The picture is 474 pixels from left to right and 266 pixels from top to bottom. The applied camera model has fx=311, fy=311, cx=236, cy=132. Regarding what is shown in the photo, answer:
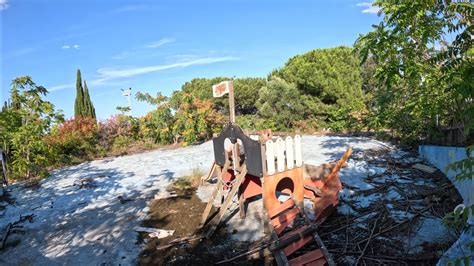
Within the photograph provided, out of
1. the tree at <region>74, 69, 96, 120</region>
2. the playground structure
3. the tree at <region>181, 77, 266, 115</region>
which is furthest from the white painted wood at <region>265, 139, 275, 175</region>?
the tree at <region>74, 69, 96, 120</region>

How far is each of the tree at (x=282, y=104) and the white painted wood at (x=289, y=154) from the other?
10.1m

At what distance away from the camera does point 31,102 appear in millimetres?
7383

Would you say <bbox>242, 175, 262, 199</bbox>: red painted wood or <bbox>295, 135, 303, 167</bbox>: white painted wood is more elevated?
<bbox>295, 135, 303, 167</bbox>: white painted wood

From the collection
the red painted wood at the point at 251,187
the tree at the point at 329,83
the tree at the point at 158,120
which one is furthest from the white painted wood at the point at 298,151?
the tree at the point at 329,83

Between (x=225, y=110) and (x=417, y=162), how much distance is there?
43.0 ft

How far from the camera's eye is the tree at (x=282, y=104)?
14.5m

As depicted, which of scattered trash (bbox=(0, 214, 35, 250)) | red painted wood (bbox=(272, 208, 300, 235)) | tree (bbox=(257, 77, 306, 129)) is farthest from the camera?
tree (bbox=(257, 77, 306, 129))

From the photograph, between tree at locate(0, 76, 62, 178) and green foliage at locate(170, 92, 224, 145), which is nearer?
tree at locate(0, 76, 62, 178)

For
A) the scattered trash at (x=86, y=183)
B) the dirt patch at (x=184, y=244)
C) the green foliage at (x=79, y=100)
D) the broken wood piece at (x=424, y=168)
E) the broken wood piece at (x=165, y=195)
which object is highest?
the green foliage at (x=79, y=100)

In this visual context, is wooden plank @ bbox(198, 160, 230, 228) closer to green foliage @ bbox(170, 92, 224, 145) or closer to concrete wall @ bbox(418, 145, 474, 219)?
concrete wall @ bbox(418, 145, 474, 219)

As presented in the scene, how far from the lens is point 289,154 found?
4.61 metres

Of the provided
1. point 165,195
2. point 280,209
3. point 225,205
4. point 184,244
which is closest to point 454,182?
point 280,209

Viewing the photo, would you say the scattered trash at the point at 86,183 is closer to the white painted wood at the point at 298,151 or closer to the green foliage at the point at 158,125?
the green foliage at the point at 158,125

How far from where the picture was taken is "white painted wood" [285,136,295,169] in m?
4.55
